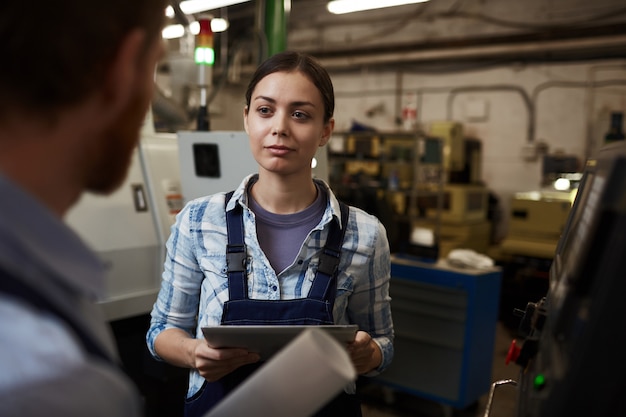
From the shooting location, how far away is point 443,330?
9.87ft

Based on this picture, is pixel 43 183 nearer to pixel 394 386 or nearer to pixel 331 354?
pixel 331 354

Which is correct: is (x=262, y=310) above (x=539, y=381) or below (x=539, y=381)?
below

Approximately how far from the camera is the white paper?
0.60 metres

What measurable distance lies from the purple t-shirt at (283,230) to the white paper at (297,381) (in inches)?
23.2

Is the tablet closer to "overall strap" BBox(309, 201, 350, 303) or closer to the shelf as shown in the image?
"overall strap" BBox(309, 201, 350, 303)

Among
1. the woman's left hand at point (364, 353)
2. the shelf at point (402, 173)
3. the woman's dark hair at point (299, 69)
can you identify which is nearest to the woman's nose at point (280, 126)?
the woman's dark hair at point (299, 69)

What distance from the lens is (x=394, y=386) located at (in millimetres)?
3178

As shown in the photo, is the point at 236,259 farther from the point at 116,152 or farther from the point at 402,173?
the point at 402,173

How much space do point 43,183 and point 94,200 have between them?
172 centimetres

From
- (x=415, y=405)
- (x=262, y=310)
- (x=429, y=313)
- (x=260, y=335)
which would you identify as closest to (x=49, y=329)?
(x=260, y=335)

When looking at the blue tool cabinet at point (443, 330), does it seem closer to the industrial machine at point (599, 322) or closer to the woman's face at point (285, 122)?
the woman's face at point (285, 122)

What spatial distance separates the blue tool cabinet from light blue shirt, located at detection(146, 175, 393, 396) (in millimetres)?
1744

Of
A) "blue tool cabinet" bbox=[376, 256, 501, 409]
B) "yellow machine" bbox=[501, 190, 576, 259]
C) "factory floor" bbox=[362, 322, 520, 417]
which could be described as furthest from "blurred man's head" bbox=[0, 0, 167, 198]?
"yellow machine" bbox=[501, 190, 576, 259]

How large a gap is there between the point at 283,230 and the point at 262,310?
0.19 m
